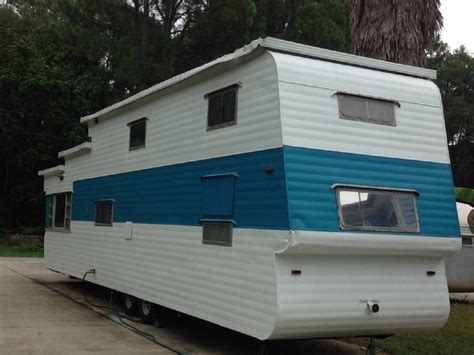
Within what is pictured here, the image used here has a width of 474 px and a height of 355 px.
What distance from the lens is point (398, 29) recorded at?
34.7 ft

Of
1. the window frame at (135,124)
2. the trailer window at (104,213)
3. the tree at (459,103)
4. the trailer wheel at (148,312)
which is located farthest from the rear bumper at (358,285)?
the tree at (459,103)

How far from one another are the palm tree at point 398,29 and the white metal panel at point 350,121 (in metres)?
3.04

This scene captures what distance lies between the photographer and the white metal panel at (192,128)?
675 cm

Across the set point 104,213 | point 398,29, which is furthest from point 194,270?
point 398,29

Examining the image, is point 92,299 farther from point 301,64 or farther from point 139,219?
point 301,64

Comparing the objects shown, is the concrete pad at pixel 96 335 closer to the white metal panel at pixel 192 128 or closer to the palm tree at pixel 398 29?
the white metal panel at pixel 192 128

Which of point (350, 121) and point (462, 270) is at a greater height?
point (350, 121)

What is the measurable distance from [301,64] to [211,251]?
2.54m

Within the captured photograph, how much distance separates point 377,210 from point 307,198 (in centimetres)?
99

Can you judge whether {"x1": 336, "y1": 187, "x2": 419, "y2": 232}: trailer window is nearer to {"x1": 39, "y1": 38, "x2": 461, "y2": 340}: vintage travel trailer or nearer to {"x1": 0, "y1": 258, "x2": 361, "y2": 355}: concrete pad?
{"x1": 39, "y1": 38, "x2": 461, "y2": 340}: vintage travel trailer

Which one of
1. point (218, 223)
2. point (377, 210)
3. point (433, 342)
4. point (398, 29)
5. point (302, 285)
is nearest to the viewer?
point (302, 285)

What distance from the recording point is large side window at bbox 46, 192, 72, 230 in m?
13.4

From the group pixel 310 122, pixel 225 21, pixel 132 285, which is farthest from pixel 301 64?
pixel 225 21

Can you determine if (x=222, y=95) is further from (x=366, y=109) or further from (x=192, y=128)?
(x=366, y=109)
